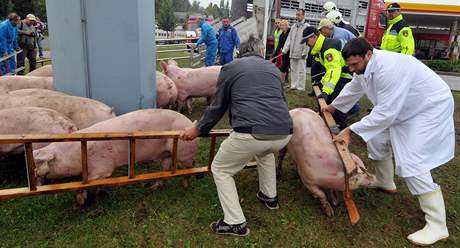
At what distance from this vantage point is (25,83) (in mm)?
5934

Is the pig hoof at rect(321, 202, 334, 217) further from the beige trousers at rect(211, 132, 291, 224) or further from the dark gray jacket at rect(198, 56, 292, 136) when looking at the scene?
the dark gray jacket at rect(198, 56, 292, 136)

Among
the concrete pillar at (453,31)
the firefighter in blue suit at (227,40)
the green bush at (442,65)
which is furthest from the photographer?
the concrete pillar at (453,31)

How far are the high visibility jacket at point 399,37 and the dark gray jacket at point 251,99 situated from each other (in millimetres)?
4732

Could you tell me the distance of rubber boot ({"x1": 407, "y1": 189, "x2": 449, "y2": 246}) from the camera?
354 cm

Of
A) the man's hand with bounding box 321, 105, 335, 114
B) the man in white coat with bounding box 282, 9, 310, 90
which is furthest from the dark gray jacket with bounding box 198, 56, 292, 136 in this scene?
the man in white coat with bounding box 282, 9, 310, 90

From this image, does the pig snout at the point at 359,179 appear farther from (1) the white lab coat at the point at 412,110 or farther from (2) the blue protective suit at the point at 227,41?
(2) the blue protective suit at the point at 227,41

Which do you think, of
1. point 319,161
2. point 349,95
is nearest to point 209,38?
point 349,95

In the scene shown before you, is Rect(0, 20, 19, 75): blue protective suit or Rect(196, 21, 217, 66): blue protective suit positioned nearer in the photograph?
Rect(0, 20, 19, 75): blue protective suit

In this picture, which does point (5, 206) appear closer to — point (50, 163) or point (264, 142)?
point (50, 163)

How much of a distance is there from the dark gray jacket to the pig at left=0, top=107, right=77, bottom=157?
1.92m

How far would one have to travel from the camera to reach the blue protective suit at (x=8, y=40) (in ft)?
30.8

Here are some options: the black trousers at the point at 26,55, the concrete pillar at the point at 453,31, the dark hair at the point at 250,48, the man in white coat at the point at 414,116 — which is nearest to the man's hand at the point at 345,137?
the man in white coat at the point at 414,116

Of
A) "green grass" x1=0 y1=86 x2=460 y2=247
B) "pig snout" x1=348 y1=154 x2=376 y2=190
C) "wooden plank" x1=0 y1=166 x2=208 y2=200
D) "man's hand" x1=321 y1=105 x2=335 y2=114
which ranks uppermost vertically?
"man's hand" x1=321 y1=105 x2=335 y2=114

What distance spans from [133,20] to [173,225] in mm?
2819
